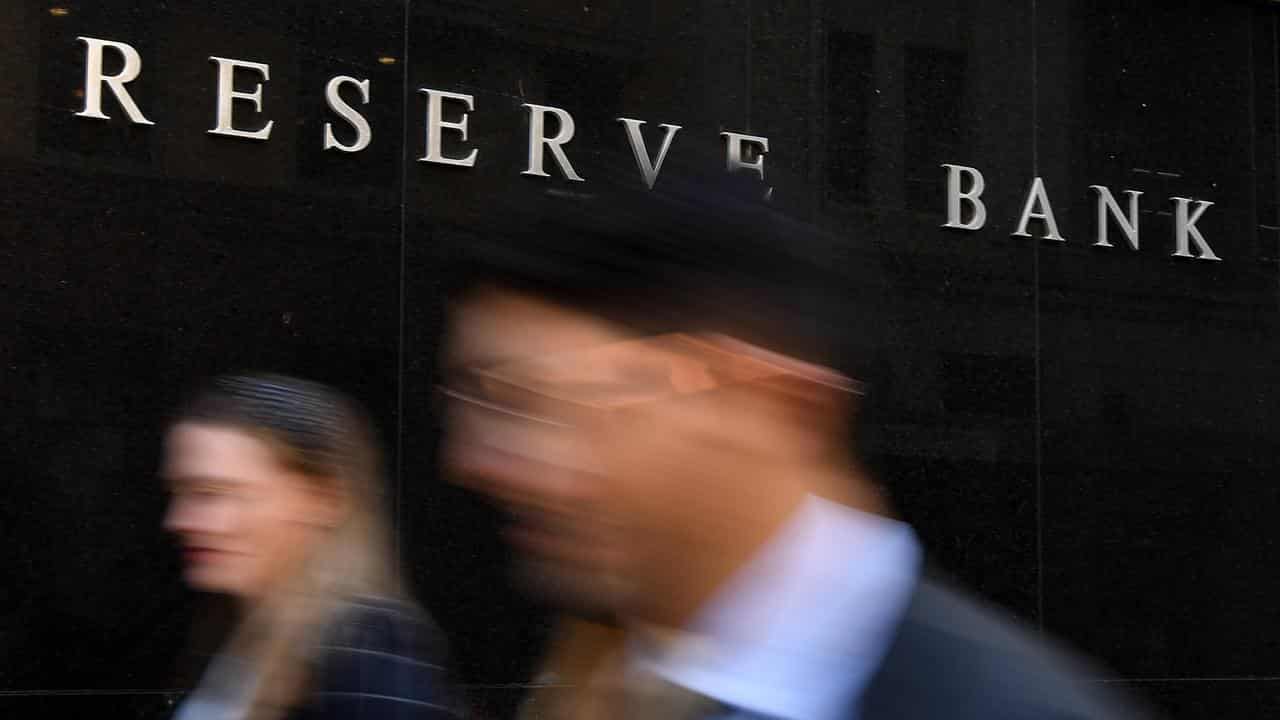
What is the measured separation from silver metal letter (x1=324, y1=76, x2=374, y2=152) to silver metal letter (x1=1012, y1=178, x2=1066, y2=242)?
3.36 m

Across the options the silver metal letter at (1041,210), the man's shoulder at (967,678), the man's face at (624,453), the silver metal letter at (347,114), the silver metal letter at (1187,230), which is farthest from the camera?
the silver metal letter at (1187,230)

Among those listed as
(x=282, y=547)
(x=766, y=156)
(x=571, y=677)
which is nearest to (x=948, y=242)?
(x=766, y=156)

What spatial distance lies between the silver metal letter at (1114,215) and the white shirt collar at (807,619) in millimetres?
7917

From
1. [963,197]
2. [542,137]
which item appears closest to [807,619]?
[542,137]

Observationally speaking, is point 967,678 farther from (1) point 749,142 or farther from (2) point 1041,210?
(2) point 1041,210

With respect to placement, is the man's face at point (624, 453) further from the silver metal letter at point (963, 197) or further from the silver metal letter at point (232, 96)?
the silver metal letter at point (963, 197)

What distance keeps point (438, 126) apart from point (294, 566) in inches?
186

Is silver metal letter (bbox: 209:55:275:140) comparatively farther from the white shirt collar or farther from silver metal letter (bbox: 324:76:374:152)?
the white shirt collar

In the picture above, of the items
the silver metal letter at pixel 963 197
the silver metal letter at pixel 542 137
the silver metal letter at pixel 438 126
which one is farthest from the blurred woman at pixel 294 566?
the silver metal letter at pixel 963 197

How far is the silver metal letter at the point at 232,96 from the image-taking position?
23.2 feet

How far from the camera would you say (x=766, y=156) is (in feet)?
26.7

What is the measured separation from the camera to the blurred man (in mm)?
1247

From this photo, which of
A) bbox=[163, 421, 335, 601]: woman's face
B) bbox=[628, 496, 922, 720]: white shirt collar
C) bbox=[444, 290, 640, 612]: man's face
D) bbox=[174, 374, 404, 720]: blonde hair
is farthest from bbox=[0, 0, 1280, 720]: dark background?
bbox=[628, 496, 922, 720]: white shirt collar

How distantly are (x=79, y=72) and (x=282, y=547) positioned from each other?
443cm
